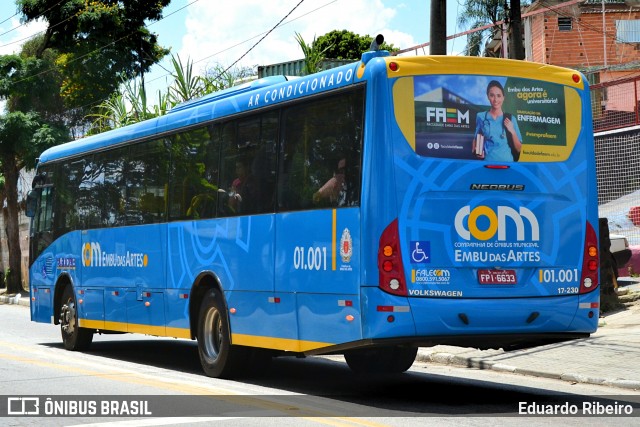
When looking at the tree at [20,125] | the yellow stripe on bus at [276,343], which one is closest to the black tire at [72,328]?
the yellow stripe on bus at [276,343]

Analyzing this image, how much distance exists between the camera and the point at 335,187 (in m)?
10.5

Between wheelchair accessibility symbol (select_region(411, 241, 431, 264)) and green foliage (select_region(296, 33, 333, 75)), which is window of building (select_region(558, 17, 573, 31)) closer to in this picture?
green foliage (select_region(296, 33, 333, 75))

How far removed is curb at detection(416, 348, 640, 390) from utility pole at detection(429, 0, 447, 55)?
4.81 meters

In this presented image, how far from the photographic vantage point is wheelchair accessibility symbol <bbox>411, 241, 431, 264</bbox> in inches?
390

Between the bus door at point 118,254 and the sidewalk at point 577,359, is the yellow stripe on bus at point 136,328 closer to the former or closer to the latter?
the bus door at point 118,254

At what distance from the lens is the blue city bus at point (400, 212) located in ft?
32.6

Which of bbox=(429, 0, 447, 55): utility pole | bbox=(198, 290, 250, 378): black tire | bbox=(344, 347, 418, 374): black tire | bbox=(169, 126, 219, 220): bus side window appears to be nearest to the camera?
bbox=(198, 290, 250, 378): black tire

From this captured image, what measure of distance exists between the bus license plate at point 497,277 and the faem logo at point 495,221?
0.32 metres

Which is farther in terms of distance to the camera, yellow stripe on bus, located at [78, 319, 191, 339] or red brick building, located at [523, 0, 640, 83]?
red brick building, located at [523, 0, 640, 83]

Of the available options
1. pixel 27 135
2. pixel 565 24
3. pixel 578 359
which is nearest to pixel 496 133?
pixel 578 359

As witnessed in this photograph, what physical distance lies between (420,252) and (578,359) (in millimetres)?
4949

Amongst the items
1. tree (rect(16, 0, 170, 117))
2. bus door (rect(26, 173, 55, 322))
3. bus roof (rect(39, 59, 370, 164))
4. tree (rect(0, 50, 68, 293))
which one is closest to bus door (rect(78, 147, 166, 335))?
bus roof (rect(39, 59, 370, 164))

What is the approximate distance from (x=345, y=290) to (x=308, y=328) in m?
0.85

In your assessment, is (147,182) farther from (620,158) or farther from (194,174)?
(620,158)
